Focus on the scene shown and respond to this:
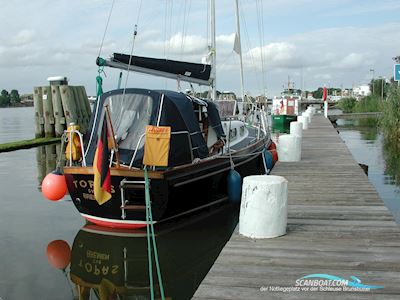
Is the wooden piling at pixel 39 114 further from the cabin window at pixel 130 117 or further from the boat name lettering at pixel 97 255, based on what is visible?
the boat name lettering at pixel 97 255

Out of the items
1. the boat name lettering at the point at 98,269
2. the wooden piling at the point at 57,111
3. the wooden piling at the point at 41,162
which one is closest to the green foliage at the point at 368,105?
the wooden piling at the point at 57,111

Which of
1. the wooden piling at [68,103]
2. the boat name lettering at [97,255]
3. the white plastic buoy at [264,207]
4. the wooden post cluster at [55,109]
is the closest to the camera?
the white plastic buoy at [264,207]

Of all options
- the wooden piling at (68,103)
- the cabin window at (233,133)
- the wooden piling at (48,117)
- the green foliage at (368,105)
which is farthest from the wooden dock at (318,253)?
the green foliage at (368,105)

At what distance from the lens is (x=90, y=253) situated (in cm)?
752

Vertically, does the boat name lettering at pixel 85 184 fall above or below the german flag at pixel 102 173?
below

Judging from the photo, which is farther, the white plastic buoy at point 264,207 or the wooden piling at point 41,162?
the wooden piling at point 41,162

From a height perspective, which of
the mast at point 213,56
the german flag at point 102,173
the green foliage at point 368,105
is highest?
the mast at point 213,56

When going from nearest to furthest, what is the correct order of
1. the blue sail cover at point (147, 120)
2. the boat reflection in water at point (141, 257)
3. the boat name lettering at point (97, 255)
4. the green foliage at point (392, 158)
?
the boat reflection in water at point (141, 257) < the boat name lettering at point (97, 255) < the blue sail cover at point (147, 120) < the green foliage at point (392, 158)

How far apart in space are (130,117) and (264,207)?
149 inches

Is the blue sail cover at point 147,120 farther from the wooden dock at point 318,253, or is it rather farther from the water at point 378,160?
the water at point 378,160

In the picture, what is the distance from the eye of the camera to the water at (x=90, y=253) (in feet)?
20.3

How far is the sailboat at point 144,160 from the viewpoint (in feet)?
24.2

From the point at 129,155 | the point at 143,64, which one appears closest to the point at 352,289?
the point at 129,155

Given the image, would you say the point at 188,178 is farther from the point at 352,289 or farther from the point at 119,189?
the point at 352,289
